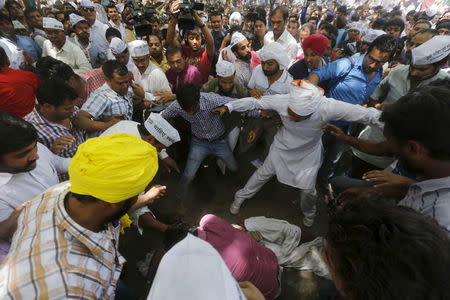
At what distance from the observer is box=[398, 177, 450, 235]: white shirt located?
1210 mm

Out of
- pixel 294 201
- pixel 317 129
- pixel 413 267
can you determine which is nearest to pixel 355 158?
pixel 317 129

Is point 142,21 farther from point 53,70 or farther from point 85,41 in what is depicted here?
point 53,70

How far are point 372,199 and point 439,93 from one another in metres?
0.97

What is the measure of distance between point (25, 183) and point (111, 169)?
887 millimetres

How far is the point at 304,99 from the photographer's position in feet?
7.76

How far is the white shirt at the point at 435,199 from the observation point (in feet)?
3.97

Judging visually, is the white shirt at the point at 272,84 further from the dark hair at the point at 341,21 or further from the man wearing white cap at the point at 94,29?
the dark hair at the point at 341,21

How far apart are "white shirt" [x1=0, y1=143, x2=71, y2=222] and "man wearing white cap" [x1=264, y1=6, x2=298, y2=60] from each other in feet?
13.1

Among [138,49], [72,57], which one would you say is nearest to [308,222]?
[138,49]

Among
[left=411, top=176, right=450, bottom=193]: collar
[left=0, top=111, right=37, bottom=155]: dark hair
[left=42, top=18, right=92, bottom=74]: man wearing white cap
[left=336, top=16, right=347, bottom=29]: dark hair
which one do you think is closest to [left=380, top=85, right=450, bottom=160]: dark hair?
[left=411, top=176, right=450, bottom=193]: collar

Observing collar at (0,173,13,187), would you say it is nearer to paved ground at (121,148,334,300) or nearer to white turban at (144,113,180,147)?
white turban at (144,113,180,147)

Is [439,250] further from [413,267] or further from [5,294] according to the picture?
[5,294]

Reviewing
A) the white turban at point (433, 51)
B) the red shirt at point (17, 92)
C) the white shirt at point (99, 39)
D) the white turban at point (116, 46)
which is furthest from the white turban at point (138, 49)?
the white turban at point (433, 51)

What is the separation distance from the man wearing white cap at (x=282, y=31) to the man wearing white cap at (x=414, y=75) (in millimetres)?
2165
